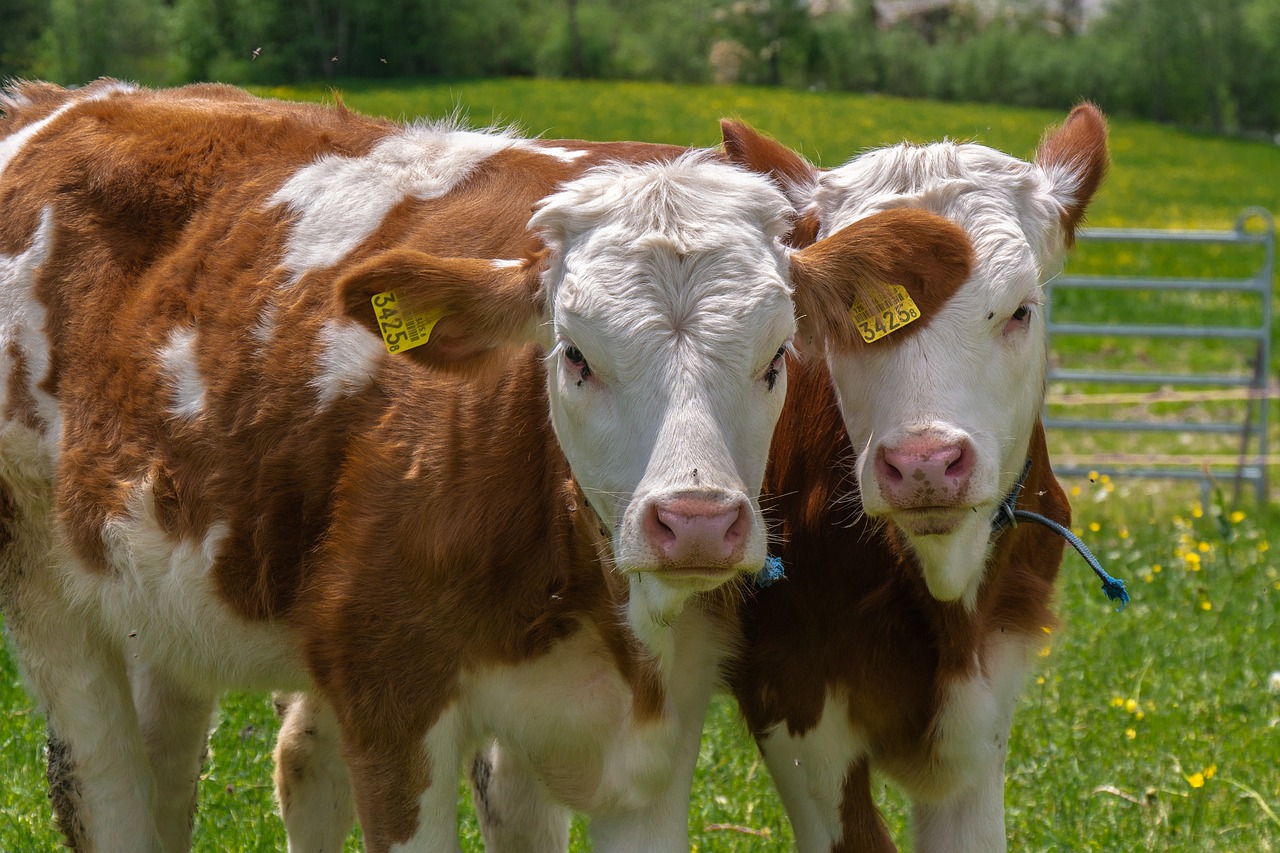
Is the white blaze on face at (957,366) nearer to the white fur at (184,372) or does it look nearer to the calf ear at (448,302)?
the calf ear at (448,302)

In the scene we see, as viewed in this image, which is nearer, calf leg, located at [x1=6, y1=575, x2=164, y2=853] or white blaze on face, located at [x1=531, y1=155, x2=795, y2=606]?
white blaze on face, located at [x1=531, y1=155, x2=795, y2=606]

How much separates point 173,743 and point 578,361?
2484mm

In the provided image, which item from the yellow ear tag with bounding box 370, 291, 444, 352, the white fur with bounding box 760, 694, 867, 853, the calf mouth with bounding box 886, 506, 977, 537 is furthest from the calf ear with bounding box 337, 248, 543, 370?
the white fur with bounding box 760, 694, 867, 853

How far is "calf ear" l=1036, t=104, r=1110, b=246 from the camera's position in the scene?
421 cm

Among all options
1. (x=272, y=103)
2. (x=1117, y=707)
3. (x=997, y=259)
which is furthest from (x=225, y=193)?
(x=1117, y=707)

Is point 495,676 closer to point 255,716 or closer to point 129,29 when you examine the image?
point 255,716

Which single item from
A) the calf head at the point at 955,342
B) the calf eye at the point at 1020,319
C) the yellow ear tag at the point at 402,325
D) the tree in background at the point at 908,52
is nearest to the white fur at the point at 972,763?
the calf head at the point at 955,342

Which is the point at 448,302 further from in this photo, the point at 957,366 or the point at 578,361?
the point at 957,366

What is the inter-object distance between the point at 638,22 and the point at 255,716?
47.4 m

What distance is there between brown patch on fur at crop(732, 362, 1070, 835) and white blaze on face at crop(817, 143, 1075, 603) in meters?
0.13

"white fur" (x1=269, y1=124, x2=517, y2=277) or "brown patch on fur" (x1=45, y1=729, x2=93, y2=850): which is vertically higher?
"white fur" (x1=269, y1=124, x2=517, y2=277)

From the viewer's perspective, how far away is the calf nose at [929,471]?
3.44 metres

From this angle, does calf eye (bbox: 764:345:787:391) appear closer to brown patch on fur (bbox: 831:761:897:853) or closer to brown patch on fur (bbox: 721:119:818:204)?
brown patch on fur (bbox: 721:119:818:204)

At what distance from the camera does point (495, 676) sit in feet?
12.4
